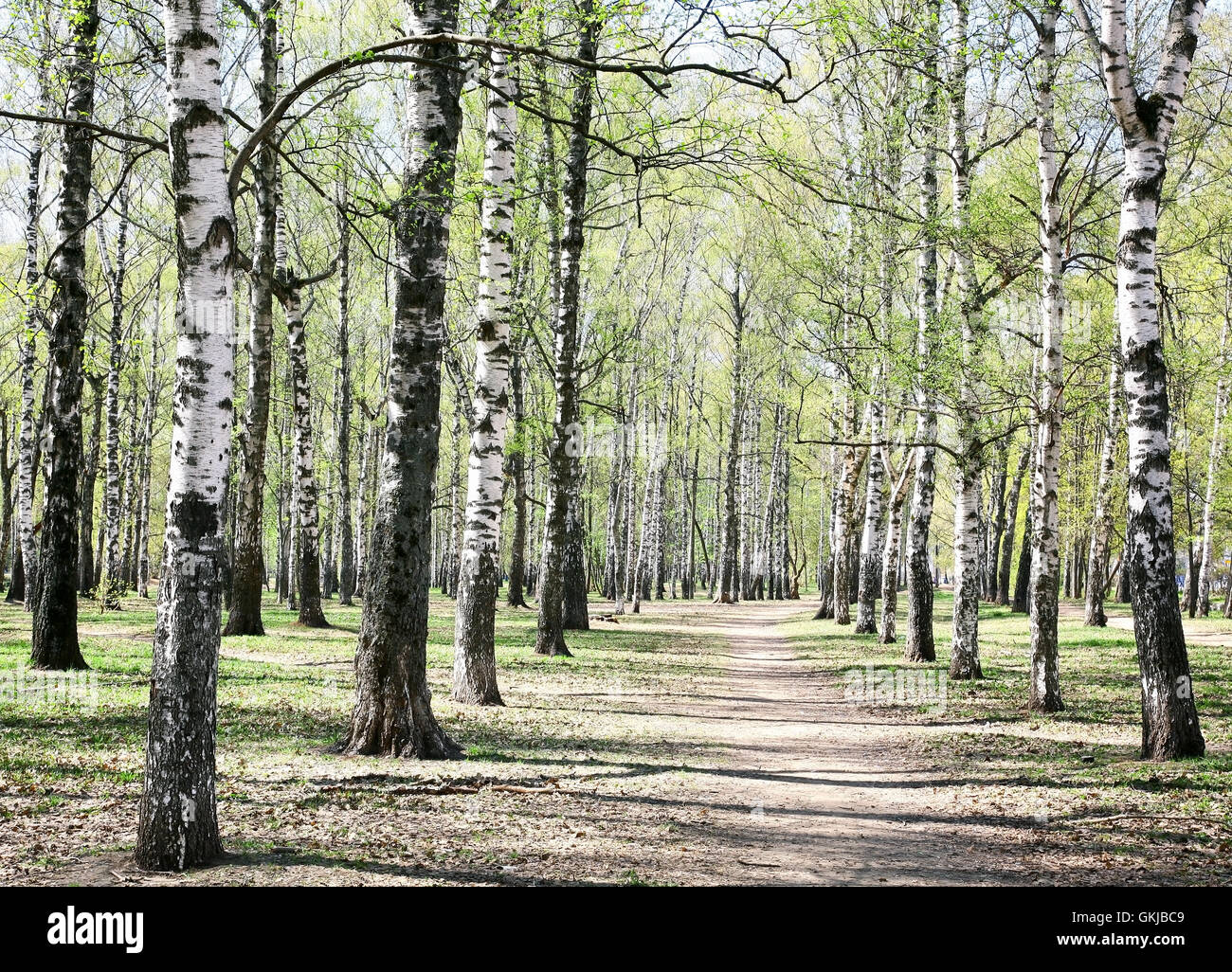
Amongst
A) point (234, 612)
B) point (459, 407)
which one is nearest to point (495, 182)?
point (234, 612)

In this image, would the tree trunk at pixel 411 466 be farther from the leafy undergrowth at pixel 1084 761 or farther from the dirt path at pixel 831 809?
the leafy undergrowth at pixel 1084 761

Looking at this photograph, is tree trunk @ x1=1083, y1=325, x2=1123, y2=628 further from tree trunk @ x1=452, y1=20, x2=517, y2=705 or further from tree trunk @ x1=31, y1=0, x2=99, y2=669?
tree trunk @ x1=31, y1=0, x2=99, y2=669

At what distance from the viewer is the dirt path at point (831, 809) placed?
18.7ft

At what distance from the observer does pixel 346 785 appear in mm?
6891

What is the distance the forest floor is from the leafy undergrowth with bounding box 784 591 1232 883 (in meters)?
0.03

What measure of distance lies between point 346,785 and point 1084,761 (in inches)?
265

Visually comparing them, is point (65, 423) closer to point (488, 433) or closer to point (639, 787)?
point (488, 433)

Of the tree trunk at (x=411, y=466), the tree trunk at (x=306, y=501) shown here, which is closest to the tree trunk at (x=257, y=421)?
the tree trunk at (x=306, y=501)

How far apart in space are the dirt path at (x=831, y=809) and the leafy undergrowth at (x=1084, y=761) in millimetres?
345

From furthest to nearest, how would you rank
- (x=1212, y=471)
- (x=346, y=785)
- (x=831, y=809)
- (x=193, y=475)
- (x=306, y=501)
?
(x=1212, y=471), (x=306, y=501), (x=831, y=809), (x=346, y=785), (x=193, y=475)

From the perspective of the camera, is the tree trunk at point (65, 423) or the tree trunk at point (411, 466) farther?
the tree trunk at point (65, 423)

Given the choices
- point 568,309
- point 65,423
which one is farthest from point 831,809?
point 568,309

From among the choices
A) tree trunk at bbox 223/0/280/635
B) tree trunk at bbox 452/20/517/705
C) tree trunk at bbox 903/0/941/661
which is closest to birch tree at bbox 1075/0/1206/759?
tree trunk at bbox 452/20/517/705

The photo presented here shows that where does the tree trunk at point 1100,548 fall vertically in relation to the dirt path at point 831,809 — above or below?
above
